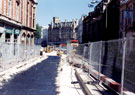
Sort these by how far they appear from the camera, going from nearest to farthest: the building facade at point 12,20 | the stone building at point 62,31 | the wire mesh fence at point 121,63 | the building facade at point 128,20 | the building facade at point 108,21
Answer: the wire mesh fence at point 121,63, the building facade at point 12,20, the building facade at point 128,20, the building facade at point 108,21, the stone building at point 62,31

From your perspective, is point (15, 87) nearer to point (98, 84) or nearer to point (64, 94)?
point (64, 94)

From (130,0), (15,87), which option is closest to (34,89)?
(15,87)

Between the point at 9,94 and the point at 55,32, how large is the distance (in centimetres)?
10658

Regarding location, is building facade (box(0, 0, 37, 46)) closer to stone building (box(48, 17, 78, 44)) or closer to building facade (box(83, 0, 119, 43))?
building facade (box(83, 0, 119, 43))

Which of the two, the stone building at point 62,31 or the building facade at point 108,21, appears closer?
the building facade at point 108,21

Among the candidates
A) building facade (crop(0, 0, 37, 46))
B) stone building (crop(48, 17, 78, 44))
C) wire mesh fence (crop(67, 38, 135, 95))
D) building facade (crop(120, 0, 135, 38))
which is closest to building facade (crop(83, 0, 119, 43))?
building facade (crop(120, 0, 135, 38))

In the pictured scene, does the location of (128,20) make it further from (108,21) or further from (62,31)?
(62,31)

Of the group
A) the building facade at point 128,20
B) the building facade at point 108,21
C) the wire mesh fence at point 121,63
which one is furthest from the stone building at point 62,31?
the wire mesh fence at point 121,63

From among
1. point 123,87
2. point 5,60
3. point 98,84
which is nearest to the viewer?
point 123,87

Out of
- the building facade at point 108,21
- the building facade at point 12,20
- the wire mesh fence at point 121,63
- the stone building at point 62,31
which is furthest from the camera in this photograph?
the stone building at point 62,31

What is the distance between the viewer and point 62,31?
366 feet

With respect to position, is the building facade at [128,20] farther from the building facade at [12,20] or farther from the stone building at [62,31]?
the stone building at [62,31]

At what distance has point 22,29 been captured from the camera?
105 ft

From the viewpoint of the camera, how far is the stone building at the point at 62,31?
110 m
